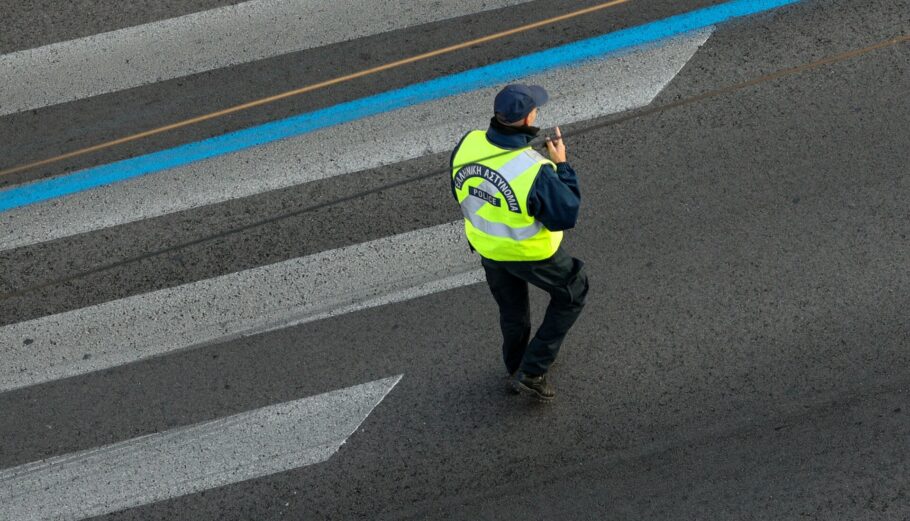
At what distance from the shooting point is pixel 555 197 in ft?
16.4

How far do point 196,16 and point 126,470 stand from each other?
3818mm

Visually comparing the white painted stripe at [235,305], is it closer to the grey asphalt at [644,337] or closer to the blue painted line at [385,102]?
the grey asphalt at [644,337]

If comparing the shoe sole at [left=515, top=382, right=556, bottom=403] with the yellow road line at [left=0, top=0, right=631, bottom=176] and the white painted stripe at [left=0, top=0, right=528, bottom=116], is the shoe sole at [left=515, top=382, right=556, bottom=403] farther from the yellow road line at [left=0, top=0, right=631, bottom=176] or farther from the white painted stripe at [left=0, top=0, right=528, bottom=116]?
the white painted stripe at [left=0, top=0, right=528, bottom=116]

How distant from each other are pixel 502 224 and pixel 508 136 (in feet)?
1.50

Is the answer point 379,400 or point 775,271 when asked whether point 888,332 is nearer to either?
point 775,271

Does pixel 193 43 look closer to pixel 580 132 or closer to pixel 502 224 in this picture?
pixel 580 132

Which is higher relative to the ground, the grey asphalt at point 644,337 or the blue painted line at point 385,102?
the blue painted line at point 385,102

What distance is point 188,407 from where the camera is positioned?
6.38 m

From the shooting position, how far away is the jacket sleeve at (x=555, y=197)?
16.4ft

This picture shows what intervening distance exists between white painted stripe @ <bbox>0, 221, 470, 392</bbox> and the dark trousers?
79 cm

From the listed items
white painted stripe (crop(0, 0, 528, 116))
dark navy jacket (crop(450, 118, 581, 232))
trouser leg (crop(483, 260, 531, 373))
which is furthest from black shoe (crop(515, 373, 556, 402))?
white painted stripe (crop(0, 0, 528, 116))

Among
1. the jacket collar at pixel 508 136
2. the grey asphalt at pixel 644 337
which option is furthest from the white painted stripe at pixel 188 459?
the jacket collar at pixel 508 136

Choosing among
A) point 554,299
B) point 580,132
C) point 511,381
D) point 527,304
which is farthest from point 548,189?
point 580,132

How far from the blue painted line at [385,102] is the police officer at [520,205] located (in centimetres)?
242
